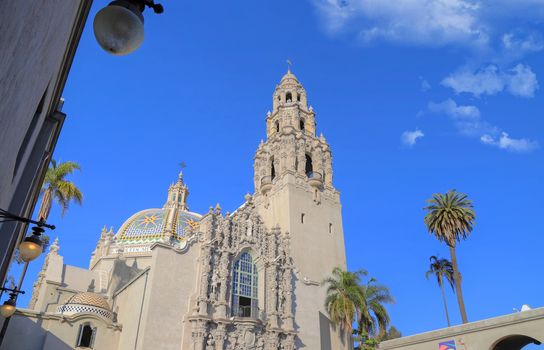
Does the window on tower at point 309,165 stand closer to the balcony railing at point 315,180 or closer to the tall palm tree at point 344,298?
the balcony railing at point 315,180

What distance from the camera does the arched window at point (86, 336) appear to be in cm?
2684

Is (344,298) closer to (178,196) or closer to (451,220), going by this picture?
(451,220)

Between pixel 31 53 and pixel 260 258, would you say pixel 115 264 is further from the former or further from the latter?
pixel 31 53

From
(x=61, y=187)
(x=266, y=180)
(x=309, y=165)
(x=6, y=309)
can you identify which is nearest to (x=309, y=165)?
(x=309, y=165)

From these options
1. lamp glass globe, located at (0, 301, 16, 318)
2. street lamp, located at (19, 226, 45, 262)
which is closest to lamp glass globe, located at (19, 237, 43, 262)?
street lamp, located at (19, 226, 45, 262)

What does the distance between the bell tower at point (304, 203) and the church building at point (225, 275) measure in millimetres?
107

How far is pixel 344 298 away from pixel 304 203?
31.8ft

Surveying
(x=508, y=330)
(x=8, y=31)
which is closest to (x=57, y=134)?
(x=8, y=31)

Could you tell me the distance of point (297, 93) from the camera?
158 ft

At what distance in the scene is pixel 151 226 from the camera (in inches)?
1784

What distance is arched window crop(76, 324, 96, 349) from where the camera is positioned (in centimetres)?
2684

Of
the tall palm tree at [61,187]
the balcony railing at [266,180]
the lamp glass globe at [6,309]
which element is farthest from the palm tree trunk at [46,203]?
the balcony railing at [266,180]

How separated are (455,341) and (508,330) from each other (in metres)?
3.35

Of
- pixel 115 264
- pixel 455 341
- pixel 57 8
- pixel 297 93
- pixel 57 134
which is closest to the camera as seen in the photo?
pixel 57 8
